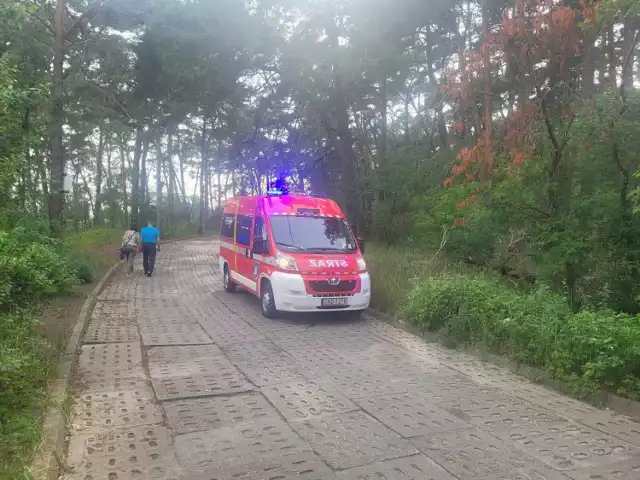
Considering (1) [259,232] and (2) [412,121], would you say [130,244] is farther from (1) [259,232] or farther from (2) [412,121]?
(2) [412,121]

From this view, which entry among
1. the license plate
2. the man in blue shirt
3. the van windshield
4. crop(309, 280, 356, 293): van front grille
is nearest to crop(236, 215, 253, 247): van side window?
the van windshield

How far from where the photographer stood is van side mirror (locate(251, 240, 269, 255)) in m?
10.5

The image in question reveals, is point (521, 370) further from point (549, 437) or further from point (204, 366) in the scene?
point (204, 366)

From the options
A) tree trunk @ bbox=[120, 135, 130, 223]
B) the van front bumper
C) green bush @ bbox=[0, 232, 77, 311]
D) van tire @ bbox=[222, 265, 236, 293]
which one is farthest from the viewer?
tree trunk @ bbox=[120, 135, 130, 223]

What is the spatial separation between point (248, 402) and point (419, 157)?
1626 centimetres

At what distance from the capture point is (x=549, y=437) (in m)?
4.89

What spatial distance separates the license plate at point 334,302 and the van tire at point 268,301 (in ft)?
3.10

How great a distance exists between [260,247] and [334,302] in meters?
1.98

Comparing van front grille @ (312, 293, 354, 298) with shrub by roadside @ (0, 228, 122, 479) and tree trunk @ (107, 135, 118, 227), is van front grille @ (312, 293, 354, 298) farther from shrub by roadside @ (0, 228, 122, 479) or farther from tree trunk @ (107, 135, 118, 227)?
tree trunk @ (107, 135, 118, 227)

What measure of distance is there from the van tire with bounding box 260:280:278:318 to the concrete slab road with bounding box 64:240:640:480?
1.19 metres

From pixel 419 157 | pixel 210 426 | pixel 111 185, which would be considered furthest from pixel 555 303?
pixel 111 185

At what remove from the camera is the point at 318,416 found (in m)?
5.34

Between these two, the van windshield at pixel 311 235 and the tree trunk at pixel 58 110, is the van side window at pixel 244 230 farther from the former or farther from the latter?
the tree trunk at pixel 58 110

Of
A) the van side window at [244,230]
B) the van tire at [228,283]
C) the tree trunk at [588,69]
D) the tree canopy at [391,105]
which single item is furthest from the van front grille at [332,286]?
the tree trunk at [588,69]
